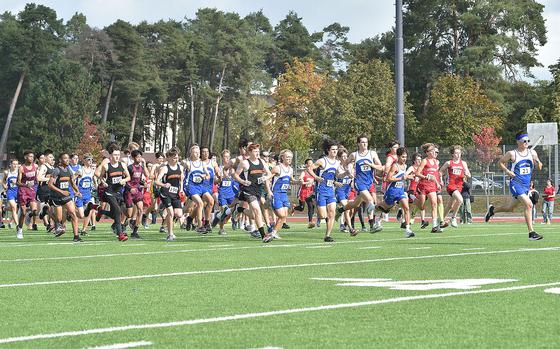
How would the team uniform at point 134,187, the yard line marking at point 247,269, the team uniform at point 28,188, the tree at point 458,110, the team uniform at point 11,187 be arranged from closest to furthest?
the yard line marking at point 247,269 < the team uniform at point 134,187 < the team uniform at point 28,188 < the team uniform at point 11,187 < the tree at point 458,110

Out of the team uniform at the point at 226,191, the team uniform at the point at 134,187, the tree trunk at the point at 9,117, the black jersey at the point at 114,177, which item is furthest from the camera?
the tree trunk at the point at 9,117

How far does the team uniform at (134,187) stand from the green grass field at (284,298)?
18.9 feet

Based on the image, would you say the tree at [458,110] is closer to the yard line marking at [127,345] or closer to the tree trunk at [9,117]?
the tree trunk at [9,117]

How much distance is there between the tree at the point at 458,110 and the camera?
79625 millimetres

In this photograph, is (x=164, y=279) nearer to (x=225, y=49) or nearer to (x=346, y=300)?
(x=346, y=300)

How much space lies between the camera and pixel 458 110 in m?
80.1

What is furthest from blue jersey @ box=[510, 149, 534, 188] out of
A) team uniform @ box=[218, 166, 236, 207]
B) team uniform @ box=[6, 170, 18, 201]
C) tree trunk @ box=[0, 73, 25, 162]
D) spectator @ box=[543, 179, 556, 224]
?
tree trunk @ box=[0, 73, 25, 162]

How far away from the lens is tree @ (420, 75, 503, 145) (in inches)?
3135

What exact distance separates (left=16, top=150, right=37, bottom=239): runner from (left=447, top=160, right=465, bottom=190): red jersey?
10.4 m

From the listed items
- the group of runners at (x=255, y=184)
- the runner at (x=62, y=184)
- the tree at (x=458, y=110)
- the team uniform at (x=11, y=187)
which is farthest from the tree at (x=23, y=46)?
the runner at (x=62, y=184)

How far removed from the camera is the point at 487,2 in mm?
86812

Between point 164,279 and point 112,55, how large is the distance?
89.6 meters

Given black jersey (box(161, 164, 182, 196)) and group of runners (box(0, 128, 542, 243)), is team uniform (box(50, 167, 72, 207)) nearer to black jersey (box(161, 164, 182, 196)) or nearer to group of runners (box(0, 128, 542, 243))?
group of runners (box(0, 128, 542, 243))

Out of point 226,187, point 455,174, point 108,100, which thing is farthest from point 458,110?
point 455,174
